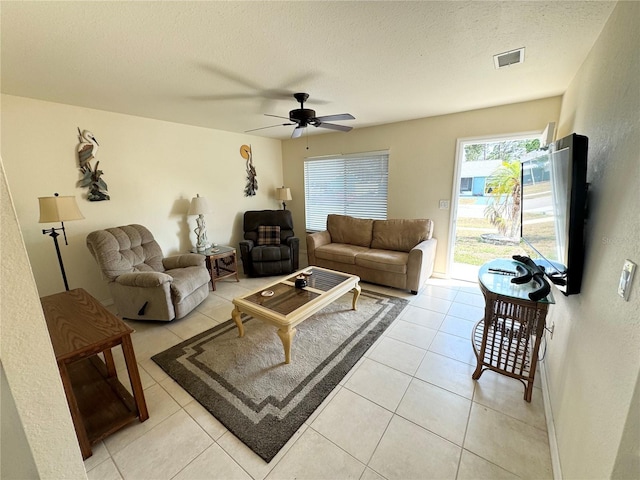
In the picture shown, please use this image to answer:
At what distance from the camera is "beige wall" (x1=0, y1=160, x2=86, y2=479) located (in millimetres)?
653

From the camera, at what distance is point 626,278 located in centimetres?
86

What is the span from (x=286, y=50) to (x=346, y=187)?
302cm

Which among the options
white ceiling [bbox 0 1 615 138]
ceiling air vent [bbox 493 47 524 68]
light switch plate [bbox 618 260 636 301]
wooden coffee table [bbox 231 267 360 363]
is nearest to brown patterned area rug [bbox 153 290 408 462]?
wooden coffee table [bbox 231 267 360 363]

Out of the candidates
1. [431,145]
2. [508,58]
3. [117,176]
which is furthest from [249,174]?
[508,58]

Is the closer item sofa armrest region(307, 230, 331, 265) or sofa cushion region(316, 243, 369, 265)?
sofa cushion region(316, 243, 369, 265)

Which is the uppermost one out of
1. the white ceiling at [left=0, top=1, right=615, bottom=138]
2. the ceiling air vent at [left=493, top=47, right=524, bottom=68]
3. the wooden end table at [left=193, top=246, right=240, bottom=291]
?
the white ceiling at [left=0, top=1, right=615, bottom=138]

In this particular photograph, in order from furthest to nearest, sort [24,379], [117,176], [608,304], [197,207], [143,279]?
[197,207], [117,176], [143,279], [608,304], [24,379]

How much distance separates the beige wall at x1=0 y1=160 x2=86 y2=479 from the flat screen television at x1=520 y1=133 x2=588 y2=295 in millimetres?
2014

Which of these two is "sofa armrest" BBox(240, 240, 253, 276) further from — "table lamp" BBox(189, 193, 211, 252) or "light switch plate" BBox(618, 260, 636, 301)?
"light switch plate" BBox(618, 260, 636, 301)

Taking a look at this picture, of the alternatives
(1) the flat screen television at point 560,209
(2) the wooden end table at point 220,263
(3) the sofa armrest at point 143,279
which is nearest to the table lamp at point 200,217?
(2) the wooden end table at point 220,263

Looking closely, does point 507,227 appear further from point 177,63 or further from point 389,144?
point 177,63

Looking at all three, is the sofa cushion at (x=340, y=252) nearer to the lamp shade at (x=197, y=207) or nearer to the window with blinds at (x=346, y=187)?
the window with blinds at (x=346, y=187)

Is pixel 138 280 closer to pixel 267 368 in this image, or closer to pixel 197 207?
pixel 197 207

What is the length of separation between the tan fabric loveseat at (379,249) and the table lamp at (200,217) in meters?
1.60
